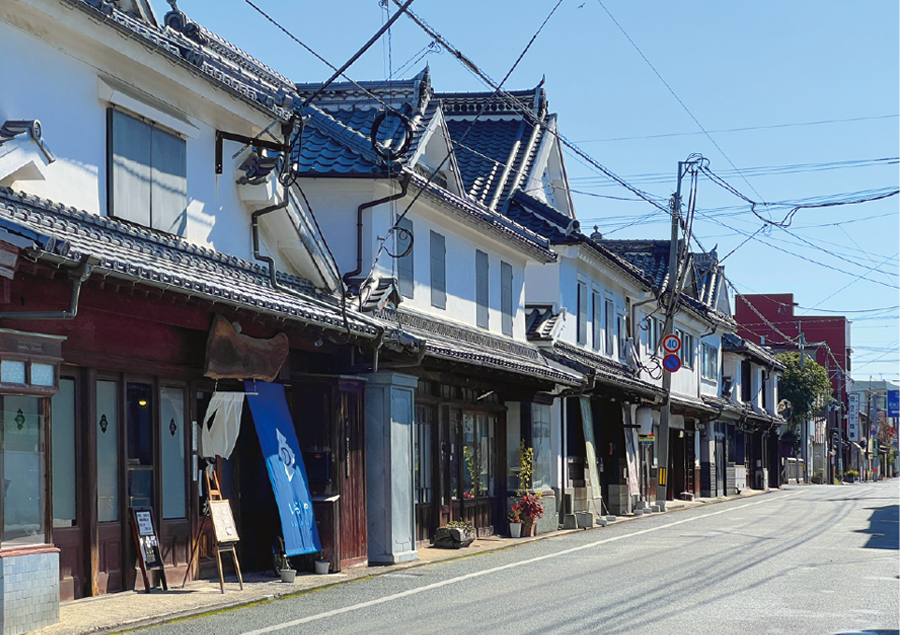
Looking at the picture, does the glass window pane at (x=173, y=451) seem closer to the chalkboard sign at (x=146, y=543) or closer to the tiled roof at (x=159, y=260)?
the chalkboard sign at (x=146, y=543)

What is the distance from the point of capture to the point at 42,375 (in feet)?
36.4

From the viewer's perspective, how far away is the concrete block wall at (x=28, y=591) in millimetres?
10109

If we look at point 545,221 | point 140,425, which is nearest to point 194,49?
point 140,425

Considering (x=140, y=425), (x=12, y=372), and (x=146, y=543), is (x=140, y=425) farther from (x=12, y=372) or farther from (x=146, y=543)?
(x=12, y=372)

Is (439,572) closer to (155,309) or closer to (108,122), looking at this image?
(155,309)

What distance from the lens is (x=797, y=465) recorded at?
77.9 meters

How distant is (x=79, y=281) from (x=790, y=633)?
7.05m

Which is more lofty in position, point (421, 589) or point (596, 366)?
point (596, 366)

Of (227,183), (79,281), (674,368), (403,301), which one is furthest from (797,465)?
(79,281)

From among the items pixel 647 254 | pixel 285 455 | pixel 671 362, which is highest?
pixel 647 254

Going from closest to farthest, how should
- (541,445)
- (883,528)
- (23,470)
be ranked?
(23,470), (883,528), (541,445)

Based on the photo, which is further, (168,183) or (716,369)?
(716,369)

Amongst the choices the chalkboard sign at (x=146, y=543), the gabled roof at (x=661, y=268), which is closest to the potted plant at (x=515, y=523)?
the chalkboard sign at (x=146, y=543)

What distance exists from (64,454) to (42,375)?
163 cm
